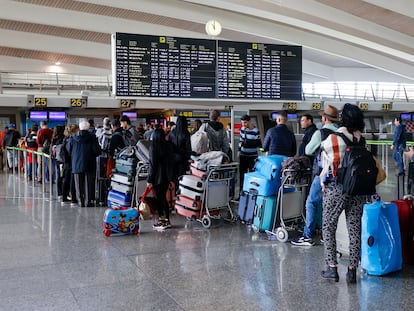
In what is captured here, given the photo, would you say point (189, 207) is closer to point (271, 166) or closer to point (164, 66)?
point (271, 166)

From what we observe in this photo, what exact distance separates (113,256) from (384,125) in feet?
85.9

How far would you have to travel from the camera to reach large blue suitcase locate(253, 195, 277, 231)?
6.05 m

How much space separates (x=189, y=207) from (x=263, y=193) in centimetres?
131

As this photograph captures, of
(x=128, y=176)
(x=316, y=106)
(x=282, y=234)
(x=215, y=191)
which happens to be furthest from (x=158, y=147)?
(x=316, y=106)

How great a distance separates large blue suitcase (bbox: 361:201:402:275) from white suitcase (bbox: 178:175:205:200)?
9.32ft

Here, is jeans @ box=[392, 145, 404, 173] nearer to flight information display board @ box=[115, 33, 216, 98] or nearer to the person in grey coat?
flight information display board @ box=[115, 33, 216, 98]

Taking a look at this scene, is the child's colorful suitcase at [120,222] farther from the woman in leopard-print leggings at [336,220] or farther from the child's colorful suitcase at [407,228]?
the child's colorful suitcase at [407,228]

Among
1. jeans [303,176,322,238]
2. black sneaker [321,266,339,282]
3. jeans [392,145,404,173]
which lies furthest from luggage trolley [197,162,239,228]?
jeans [392,145,404,173]

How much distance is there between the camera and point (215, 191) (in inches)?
275

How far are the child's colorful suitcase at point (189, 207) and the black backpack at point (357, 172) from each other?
9.93ft

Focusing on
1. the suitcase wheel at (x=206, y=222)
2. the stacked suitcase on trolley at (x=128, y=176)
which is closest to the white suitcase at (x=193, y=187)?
the suitcase wheel at (x=206, y=222)

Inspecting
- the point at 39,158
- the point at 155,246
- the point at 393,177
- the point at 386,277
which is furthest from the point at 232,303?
the point at 393,177

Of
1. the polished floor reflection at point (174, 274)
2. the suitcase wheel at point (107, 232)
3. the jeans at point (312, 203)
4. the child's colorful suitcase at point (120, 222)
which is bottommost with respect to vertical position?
the polished floor reflection at point (174, 274)

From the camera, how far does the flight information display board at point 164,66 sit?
337 inches
